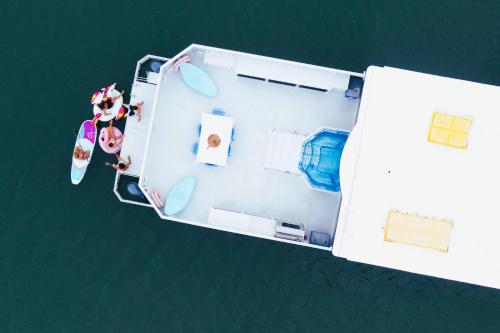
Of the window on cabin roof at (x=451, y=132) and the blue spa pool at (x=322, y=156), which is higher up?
the window on cabin roof at (x=451, y=132)

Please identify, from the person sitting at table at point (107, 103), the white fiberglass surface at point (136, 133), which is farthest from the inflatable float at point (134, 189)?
the person sitting at table at point (107, 103)

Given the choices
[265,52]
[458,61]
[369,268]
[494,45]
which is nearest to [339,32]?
[265,52]

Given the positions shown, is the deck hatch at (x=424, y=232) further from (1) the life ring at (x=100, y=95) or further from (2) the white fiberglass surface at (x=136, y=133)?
(1) the life ring at (x=100, y=95)

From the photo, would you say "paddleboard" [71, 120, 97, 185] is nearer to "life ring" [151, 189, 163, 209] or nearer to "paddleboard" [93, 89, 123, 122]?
"paddleboard" [93, 89, 123, 122]

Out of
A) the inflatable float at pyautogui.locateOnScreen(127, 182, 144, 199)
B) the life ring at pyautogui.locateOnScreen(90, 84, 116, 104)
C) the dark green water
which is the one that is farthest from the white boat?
the dark green water

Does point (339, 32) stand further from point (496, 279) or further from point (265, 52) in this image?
point (496, 279)

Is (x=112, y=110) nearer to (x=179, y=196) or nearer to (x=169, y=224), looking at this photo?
(x=179, y=196)

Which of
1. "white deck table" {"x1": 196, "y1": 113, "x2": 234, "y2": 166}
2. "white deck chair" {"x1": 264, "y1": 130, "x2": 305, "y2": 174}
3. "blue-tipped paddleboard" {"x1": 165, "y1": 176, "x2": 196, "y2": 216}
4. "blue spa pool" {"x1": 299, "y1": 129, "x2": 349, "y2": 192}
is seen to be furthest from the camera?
"blue-tipped paddleboard" {"x1": 165, "y1": 176, "x2": 196, "y2": 216}
